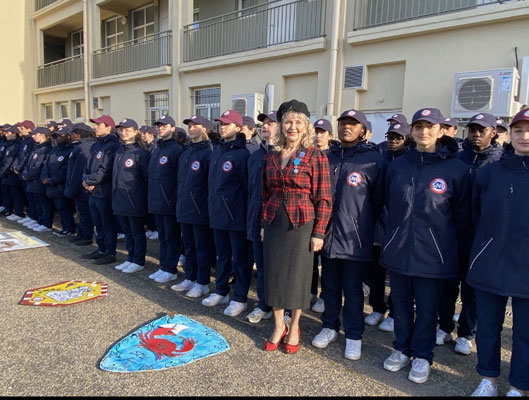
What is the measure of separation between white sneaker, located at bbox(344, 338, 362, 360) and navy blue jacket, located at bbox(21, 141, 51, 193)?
6827 millimetres

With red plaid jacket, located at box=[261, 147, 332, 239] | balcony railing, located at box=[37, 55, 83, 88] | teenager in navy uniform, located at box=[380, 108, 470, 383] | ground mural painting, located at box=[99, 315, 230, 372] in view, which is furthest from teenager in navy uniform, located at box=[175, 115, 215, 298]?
balcony railing, located at box=[37, 55, 83, 88]

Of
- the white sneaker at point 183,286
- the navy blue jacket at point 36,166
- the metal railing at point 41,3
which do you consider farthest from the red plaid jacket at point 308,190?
the metal railing at point 41,3

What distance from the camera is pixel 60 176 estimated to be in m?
7.11

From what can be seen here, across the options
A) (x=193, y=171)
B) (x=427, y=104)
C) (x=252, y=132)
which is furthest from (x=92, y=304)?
(x=427, y=104)

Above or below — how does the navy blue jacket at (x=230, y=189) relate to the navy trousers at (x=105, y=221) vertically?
above

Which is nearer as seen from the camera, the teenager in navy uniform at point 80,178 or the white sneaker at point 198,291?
the white sneaker at point 198,291

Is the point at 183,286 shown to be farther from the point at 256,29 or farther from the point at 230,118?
the point at 256,29

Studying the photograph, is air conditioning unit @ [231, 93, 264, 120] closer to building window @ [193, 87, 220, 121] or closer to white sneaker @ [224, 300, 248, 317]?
building window @ [193, 87, 220, 121]

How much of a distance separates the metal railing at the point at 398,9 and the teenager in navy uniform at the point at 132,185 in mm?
5588

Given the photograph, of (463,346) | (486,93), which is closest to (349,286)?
(463,346)

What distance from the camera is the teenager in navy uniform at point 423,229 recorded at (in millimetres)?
2906

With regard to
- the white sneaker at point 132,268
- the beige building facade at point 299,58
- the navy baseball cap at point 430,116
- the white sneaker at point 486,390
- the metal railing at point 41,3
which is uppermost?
the metal railing at point 41,3

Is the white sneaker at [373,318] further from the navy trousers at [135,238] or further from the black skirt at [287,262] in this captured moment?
the navy trousers at [135,238]

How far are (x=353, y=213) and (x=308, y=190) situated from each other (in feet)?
1.42
